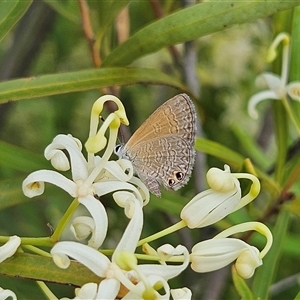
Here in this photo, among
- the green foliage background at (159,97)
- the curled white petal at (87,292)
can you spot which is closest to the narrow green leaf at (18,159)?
the green foliage background at (159,97)

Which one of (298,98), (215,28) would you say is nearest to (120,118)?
(215,28)

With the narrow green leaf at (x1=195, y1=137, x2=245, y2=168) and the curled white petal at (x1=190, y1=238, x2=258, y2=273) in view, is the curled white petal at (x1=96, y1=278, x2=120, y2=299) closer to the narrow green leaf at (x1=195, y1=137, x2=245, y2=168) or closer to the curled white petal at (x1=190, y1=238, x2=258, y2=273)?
the curled white petal at (x1=190, y1=238, x2=258, y2=273)

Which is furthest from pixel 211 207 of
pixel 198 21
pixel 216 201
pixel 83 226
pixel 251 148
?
pixel 251 148

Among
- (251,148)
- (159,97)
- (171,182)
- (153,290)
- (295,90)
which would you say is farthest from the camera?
(159,97)

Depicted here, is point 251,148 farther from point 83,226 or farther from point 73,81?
point 83,226

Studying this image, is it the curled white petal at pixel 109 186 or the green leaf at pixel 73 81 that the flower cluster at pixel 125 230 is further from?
the green leaf at pixel 73 81

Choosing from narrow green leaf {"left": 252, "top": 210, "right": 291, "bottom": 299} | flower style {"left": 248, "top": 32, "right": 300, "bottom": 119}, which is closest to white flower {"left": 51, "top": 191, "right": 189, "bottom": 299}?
narrow green leaf {"left": 252, "top": 210, "right": 291, "bottom": 299}
